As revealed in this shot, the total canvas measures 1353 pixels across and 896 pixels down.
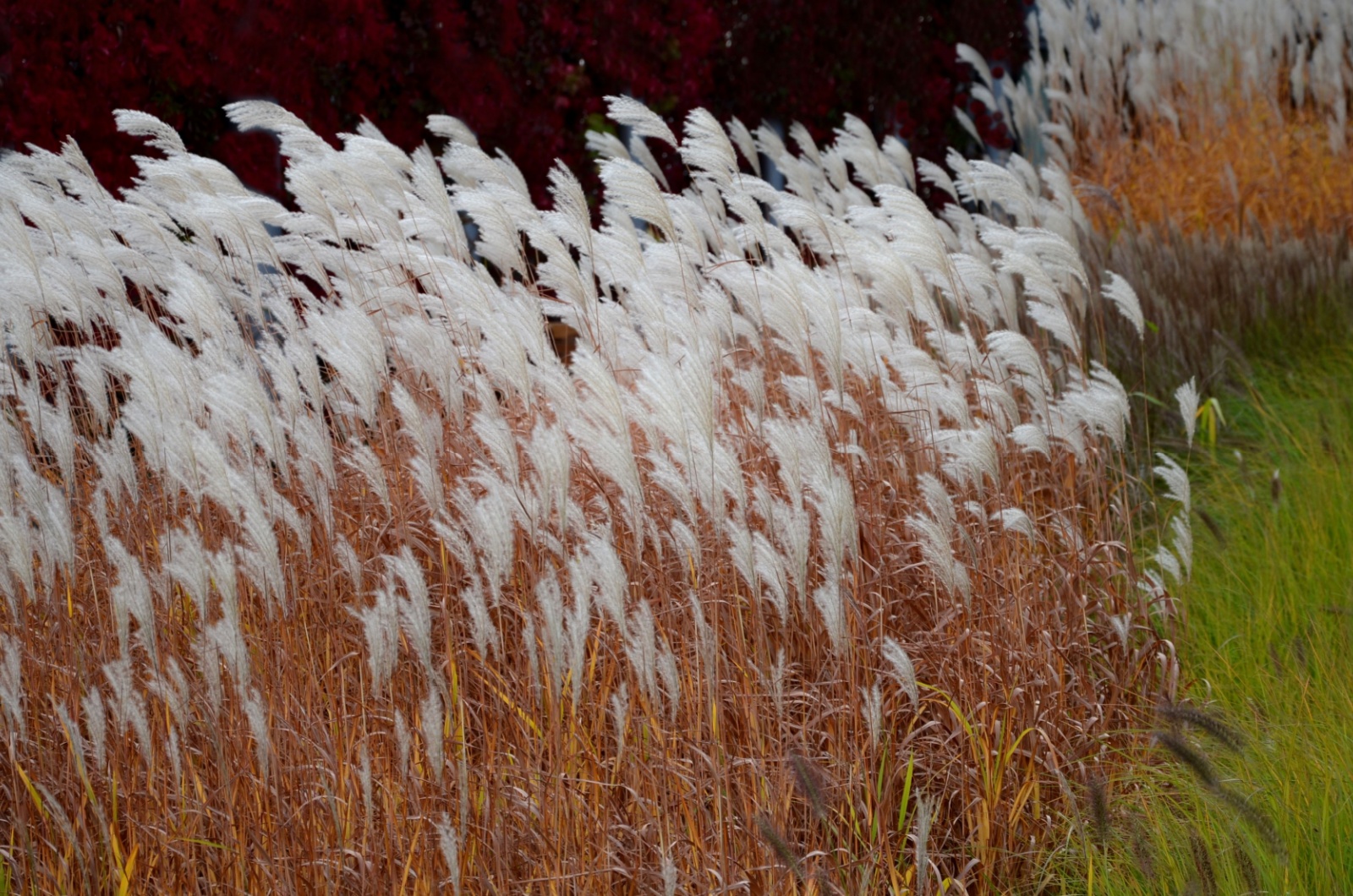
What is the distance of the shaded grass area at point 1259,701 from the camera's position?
213 centimetres

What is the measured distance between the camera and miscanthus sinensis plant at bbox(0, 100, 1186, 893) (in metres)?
2.25

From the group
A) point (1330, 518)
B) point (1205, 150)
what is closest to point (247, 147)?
point (1330, 518)

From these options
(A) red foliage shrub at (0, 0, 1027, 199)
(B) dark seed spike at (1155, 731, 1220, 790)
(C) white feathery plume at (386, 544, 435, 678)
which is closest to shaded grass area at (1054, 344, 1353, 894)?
(B) dark seed spike at (1155, 731, 1220, 790)

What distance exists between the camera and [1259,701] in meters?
2.81

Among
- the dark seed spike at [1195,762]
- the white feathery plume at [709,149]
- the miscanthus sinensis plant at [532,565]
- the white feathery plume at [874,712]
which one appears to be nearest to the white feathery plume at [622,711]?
the miscanthus sinensis plant at [532,565]

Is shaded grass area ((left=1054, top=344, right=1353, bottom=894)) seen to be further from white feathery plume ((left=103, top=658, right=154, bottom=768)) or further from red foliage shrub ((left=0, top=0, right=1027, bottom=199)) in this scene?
red foliage shrub ((left=0, top=0, right=1027, bottom=199))

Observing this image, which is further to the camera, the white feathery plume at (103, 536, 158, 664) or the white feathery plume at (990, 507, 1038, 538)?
the white feathery plume at (990, 507, 1038, 538)

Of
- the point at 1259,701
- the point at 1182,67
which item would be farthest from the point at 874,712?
the point at 1182,67

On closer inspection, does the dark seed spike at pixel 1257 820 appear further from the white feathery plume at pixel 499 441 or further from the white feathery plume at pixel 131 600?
the white feathery plume at pixel 131 600

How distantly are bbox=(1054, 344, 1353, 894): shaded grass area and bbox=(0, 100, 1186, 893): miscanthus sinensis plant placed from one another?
21 centimetres

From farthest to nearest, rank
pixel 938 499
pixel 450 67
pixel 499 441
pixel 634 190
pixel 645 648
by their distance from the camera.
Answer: pixel 450 67
pixel 634 190
pixel 938 499
pixel 499 441
pixel 645 648

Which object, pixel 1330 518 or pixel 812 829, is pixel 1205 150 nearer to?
pixel 1330 518

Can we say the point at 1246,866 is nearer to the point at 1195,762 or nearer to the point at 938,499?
the point at 1195,762

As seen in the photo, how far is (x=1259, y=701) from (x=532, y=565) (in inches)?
60.1
